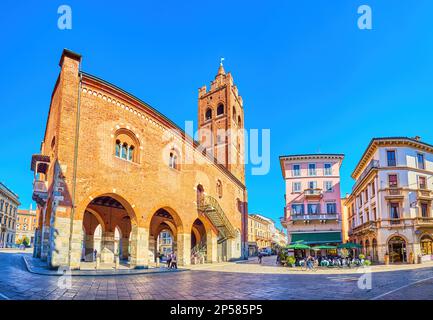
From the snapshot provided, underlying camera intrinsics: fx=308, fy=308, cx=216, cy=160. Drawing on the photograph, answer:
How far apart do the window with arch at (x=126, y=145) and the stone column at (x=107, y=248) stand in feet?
26.1

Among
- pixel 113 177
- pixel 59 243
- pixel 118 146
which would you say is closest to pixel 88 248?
pixel 113 177

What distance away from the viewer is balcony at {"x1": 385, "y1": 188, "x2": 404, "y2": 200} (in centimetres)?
3130

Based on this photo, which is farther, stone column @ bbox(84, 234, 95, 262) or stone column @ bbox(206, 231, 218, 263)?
stone column @ bbox(206, 231, 218, 263)

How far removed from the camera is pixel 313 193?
1548 inches

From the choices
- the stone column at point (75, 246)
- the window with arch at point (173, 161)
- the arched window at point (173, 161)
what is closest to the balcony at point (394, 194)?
the window with arch at point (173, 161)

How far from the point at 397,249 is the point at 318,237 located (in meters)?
8.47

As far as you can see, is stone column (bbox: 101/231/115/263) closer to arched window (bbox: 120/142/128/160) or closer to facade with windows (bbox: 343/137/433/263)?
arched window (bbox: 120/142/128/160)

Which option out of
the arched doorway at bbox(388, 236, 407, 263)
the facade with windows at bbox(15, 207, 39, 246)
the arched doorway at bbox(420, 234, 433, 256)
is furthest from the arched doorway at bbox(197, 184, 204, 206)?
the facade with windows at bbox(15, 207, 39, 246)

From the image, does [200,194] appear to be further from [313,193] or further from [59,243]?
[313,193]

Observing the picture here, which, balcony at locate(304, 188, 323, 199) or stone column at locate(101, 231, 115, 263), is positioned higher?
balcony at locate(304, 188, 323, 199)

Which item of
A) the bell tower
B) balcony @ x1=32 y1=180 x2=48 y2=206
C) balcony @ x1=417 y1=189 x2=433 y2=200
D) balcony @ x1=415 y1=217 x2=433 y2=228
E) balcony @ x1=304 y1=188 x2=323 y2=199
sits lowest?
balcony @ x1=415 y1=217 x2=433 y2=228

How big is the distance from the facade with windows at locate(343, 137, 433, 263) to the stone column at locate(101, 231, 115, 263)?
984 inches

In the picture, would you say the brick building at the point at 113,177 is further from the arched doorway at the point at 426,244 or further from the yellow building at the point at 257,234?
the yellow building at the point at 257,234

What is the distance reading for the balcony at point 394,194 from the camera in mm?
31297
